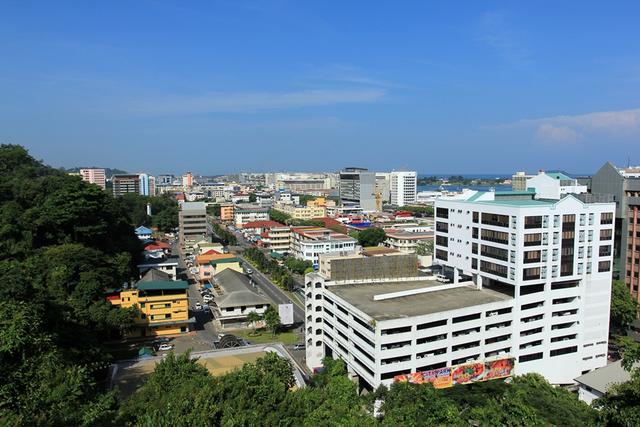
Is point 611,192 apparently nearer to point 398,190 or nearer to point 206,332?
point 206,332

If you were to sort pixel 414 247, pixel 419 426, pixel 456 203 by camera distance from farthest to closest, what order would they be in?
pixel 414 247, pixel 456 203, pixel 419 426

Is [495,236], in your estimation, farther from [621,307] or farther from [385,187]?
[385,187]

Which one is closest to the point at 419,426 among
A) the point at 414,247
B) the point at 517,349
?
the point at 517,349

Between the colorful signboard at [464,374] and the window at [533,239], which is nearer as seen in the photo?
the colorful signboard at [464,374]

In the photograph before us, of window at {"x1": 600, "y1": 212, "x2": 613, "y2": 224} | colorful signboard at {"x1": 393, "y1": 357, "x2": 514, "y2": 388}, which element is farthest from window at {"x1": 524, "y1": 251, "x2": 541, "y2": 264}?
colorful signboard at {"x1": 393, "y1": 357, "x2": 514, "y2": 388}

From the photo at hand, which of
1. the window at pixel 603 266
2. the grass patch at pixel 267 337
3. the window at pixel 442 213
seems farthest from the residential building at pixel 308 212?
the window at pixel 603 266

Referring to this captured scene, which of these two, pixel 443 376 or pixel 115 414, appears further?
pixel 443 376

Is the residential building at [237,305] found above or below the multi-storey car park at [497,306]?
below

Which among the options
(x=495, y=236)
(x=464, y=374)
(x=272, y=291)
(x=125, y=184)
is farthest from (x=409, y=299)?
(x=125, y=184)

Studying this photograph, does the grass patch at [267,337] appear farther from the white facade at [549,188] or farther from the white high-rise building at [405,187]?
the white high-rise building at [405,187]
